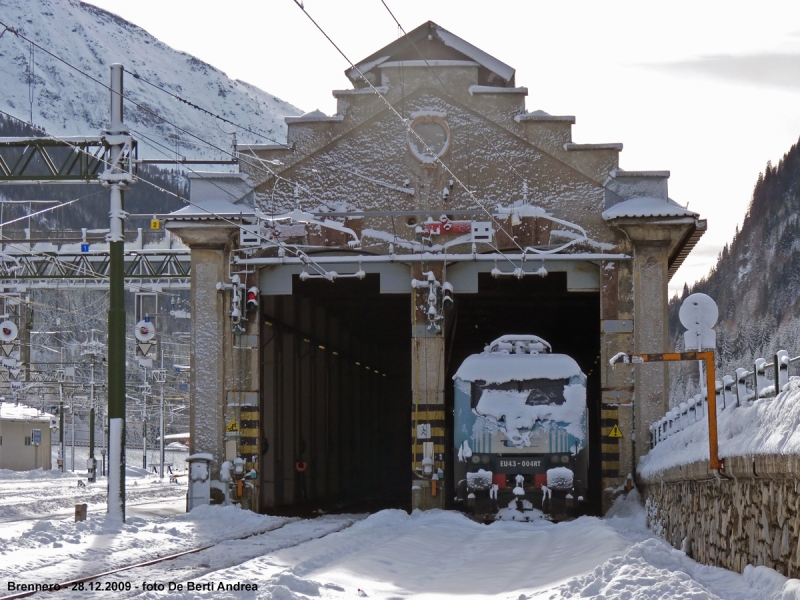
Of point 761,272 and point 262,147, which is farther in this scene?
point 761,272

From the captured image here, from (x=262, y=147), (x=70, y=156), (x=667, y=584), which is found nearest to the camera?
(x=667, y=584)

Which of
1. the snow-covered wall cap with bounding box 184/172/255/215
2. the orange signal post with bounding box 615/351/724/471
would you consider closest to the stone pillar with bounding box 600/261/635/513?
the snow-covered wall cap with bounding box 184/172/255/215

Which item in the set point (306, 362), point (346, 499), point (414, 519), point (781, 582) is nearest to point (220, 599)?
point (781, 582)

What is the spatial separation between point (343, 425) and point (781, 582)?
3462cm

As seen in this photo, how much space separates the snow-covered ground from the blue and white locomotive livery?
29.4 inches

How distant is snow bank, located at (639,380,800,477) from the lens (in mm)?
11594

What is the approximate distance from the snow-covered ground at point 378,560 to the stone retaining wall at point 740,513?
1.01 ft

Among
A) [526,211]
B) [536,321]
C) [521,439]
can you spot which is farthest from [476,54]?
[536,321]

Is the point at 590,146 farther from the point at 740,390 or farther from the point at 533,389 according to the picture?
the point at 740,390

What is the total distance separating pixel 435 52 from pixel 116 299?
11071mm

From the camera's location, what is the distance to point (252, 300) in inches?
1096

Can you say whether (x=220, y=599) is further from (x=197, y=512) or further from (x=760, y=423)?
(x=197, y=512)

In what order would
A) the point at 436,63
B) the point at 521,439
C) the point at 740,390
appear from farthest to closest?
the point at 436,63 → the point at 521,439 → the point at 740,390

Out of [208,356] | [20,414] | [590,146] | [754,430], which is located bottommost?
[20,414]
